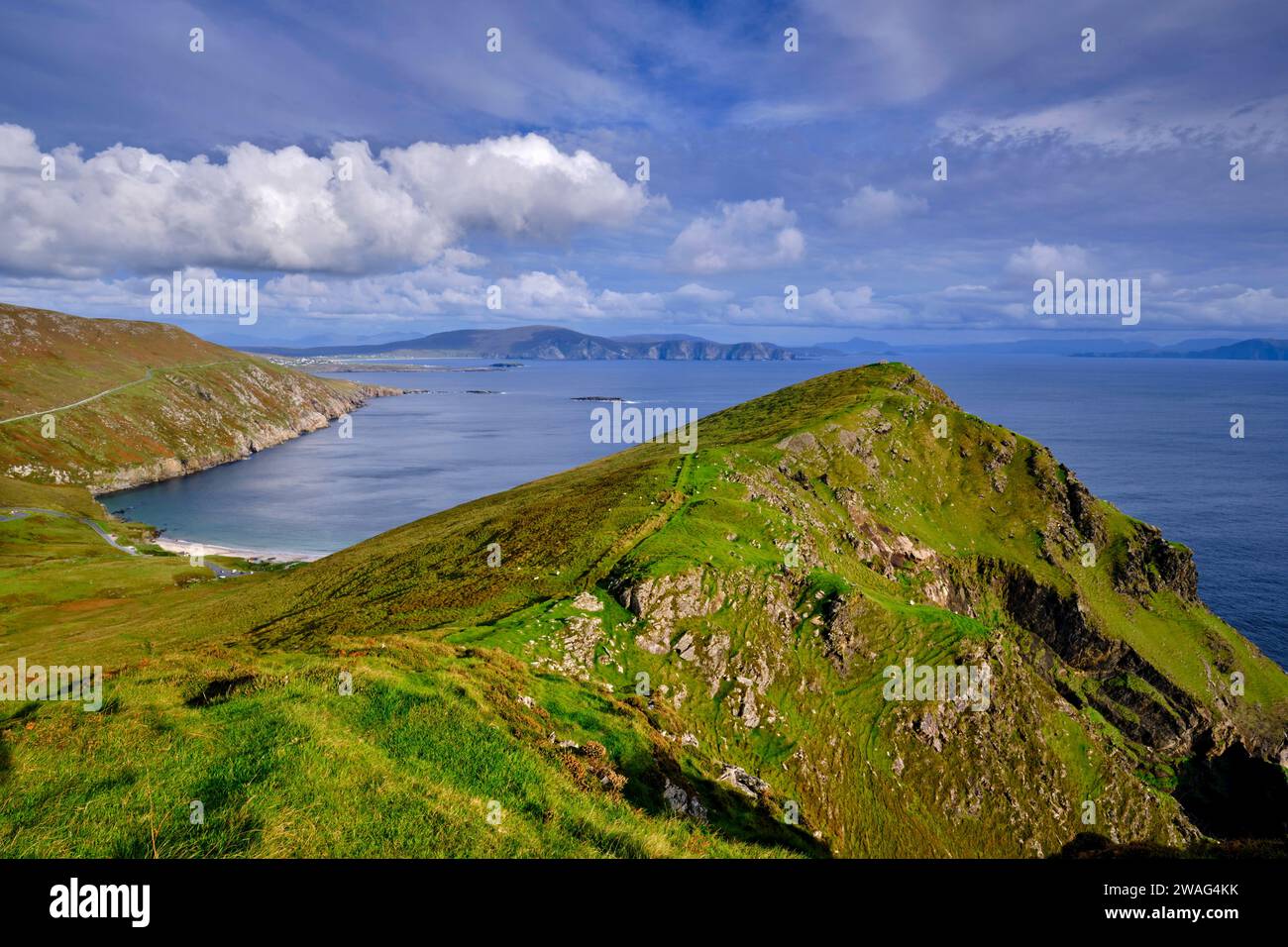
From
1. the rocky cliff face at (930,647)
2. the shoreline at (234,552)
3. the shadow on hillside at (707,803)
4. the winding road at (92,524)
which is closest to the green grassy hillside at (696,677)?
the shadow on hillside at (707,803)

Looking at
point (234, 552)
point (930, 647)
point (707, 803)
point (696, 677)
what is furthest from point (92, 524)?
point (707, 803)

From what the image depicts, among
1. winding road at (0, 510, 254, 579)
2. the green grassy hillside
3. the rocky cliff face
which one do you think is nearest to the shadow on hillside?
the green grassy hillside

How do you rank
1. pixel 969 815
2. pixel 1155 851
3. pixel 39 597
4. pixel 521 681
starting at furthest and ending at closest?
pixel 39 597, pixel 969 815, pixel 521 681, pixel 1155 851

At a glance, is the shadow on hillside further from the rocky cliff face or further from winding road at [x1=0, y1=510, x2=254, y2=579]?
winding road at [x1=0, y1=510, x2=254, y2=579]

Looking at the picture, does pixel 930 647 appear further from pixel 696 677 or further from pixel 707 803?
pixel 707 803

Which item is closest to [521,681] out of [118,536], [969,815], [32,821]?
[32,821]
